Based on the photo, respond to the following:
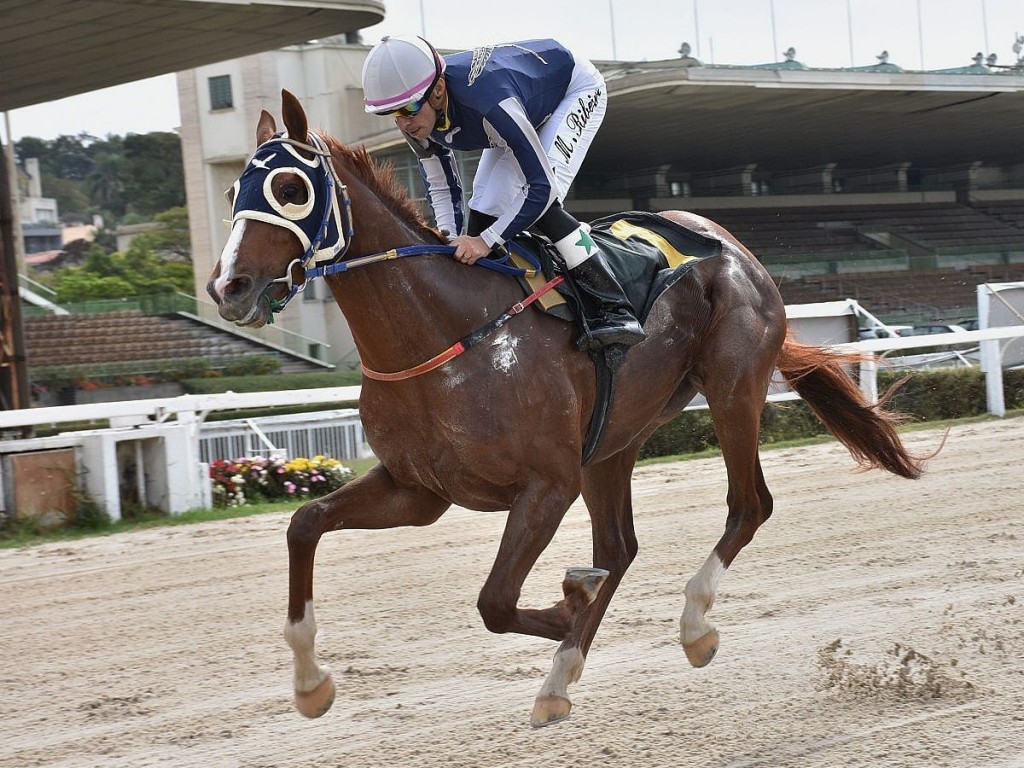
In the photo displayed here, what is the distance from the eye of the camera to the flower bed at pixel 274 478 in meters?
8.73

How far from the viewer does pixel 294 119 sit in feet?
10.9

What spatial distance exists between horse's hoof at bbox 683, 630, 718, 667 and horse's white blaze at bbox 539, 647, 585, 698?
1.54 ft

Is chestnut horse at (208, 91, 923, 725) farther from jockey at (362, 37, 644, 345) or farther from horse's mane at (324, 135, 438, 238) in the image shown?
jockey at (362, 37, 644, 345)

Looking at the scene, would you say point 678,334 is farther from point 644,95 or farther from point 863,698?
point 644,95

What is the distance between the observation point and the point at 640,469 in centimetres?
972

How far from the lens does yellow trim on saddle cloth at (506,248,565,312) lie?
378 cm

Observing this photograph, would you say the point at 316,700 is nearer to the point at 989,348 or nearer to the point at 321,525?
the point at 321,525

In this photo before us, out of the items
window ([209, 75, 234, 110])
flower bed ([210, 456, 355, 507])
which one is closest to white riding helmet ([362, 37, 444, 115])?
flower bed ([210, 456, 355, 507])

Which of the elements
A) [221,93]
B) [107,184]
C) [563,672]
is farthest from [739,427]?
[107,184]

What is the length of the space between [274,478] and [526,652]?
4.89 m

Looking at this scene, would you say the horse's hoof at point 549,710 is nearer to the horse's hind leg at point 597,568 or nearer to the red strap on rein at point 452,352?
the horse's hind leg at point 597,568

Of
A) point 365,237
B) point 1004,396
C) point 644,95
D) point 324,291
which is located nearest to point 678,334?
point 365,237

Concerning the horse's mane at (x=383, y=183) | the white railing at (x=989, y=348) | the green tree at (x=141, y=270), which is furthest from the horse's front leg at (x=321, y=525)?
the green tree at (x=141, y=270)

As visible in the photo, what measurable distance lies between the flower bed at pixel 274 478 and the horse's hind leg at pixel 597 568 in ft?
15.3
